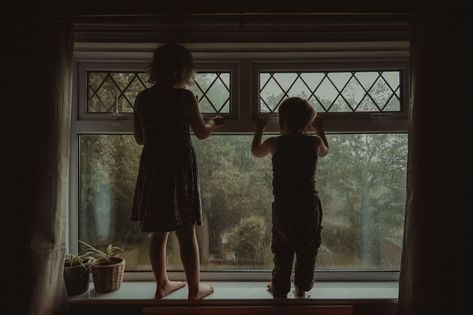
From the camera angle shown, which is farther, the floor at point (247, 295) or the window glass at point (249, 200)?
the window glass at point (249, 200)

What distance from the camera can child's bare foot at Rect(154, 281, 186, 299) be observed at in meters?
1.50

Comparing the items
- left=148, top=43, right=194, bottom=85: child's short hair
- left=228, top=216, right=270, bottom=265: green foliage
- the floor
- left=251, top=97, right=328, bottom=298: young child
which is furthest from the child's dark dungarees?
left=148, top=43, right=194, bottom=85: child's short hair

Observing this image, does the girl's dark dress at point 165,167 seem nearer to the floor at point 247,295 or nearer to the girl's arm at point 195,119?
the girl's arm at point 195,119

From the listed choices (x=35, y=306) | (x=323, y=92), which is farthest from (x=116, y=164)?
(x=323, y=92)

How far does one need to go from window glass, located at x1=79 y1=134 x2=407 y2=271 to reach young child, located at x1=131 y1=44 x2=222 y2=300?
0.99 ft

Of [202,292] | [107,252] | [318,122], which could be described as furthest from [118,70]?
[202,292]

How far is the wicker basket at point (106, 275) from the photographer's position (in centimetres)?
153

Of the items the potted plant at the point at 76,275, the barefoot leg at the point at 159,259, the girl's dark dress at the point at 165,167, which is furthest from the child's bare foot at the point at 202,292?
the potted plant at the point at 76,275

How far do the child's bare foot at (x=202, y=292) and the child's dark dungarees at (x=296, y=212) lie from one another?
31 cm

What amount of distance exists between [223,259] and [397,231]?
2.88 ft

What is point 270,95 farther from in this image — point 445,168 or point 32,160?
point 32,160

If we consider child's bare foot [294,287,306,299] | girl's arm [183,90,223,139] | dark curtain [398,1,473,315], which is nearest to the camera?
dark curtain [398,1,473,315]

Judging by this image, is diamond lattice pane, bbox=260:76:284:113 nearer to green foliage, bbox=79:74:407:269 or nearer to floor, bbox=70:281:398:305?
green foliage, bbox=79:74:407:269

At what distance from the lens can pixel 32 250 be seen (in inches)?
50.3
